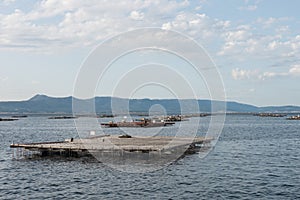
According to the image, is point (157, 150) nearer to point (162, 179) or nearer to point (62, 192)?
point (162, 179)

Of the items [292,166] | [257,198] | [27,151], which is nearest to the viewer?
[257,198]

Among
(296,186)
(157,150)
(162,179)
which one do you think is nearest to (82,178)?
(162,179)

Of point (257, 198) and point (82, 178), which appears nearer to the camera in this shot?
point (257, 198)

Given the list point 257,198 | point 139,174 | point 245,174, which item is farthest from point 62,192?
point 245,174

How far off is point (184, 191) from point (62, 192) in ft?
43.5

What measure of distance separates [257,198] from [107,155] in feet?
107

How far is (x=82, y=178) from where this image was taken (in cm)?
4878

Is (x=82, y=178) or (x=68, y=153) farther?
(x=68, y=153)

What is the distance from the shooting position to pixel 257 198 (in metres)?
38.6

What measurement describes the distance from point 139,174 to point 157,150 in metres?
12.9

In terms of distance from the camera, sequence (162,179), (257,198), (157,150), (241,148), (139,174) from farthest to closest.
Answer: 1. (241,148)
2. (157,150)
3. (139,174)
4. (162,179)
5. (257,198)

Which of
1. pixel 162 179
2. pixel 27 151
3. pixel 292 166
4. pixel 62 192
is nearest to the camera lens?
pixel 62 192

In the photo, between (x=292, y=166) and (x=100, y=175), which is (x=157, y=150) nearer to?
(x=100, y=175)

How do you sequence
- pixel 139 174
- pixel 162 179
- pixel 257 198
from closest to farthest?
pixel 257 198 → pixel 162 179 → pixel 139 174
